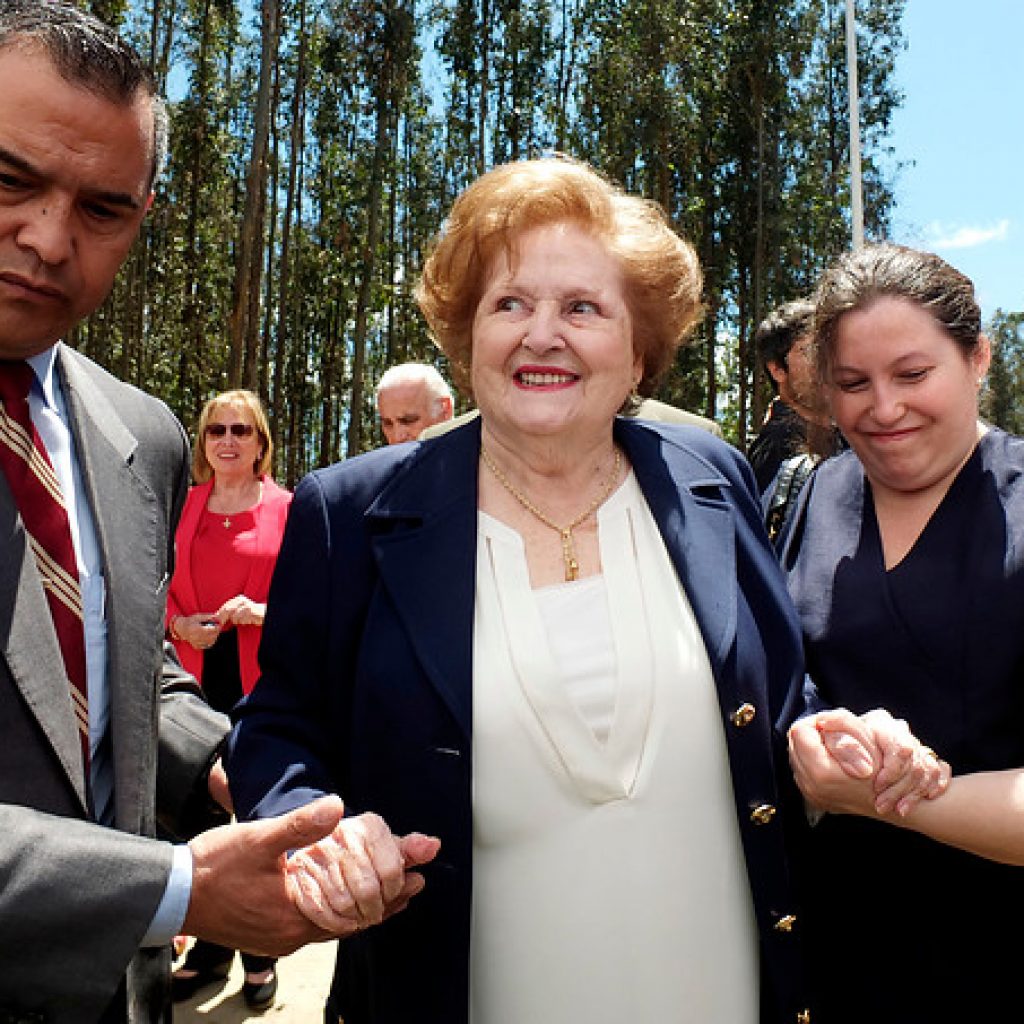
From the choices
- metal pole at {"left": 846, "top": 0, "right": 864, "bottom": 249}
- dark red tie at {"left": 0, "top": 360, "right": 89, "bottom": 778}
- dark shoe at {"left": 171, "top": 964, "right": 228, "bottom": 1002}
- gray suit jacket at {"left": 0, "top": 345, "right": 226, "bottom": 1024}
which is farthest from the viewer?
metal pole at {"left": 846, "top": 0, "right": 864, "bottom": 249}

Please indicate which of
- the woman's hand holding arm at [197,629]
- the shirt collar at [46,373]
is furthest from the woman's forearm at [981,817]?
the woman's hand holding arm at [197,629]

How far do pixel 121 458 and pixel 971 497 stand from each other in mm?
1566

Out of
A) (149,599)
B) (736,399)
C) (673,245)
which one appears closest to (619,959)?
(149,599)

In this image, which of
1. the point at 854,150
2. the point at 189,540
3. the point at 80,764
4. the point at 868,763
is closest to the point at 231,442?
the point at 189,540

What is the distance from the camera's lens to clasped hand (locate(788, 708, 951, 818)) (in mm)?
1486

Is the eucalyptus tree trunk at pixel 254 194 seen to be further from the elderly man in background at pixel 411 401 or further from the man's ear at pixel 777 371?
the man's ear at pixel 777 371

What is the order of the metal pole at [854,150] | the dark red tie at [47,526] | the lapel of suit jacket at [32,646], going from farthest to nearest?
the metal pole at [854,150]
the dark red tie at [47,526]
the lapel of suit jacket at [32,646]

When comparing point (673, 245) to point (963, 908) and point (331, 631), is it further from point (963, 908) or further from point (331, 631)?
point (963, 908)

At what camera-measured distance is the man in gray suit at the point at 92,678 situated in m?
1.20

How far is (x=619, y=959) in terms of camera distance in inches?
64.9

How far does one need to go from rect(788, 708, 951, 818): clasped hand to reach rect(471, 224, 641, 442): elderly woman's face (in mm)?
719

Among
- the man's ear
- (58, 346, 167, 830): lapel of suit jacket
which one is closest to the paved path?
(58, 346, 167, 830): lapel of suit jacket

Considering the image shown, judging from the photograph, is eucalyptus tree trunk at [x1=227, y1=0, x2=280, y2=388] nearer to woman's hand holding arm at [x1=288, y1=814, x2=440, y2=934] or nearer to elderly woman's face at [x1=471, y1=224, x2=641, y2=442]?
elderly woman's face at [x1=471, y1=224, x2=641, y2=442]

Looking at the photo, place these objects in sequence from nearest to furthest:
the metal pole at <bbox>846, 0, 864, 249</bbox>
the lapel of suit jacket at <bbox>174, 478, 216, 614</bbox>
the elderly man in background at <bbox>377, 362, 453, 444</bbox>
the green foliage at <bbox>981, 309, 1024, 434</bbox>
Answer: the lapel of suit jacket at <bbox>174, 478, 216, 614</bbox> → the elderly man in background at <bbox>377, 362, 453, 444</bbox> → the metal pole at <bbox>846, 0, 864, 249</bbox> → the green foliage at <bbox>981, 309, 1024, 434</bbox>
